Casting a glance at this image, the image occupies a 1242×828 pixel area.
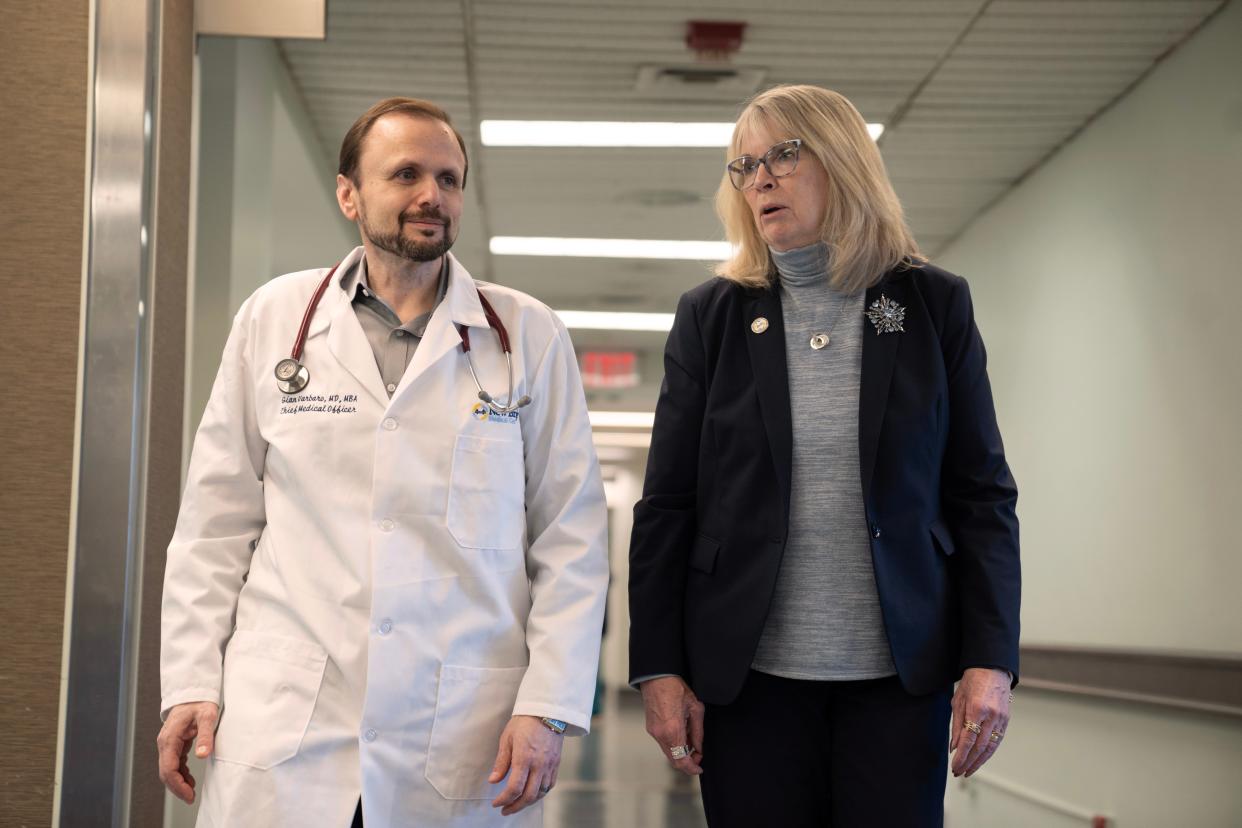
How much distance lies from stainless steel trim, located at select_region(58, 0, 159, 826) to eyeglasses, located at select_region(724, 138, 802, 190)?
148cm

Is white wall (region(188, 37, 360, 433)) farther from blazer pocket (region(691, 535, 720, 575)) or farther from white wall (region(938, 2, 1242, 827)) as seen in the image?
white wall (region(938, 2, 1242, 827))

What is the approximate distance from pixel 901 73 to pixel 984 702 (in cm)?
374

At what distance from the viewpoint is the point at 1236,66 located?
4.12 meters

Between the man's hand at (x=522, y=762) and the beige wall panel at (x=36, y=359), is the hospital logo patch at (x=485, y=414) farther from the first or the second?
the beige wall panel at (x=36, y=359)

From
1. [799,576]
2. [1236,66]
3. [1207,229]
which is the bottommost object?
[799,576]

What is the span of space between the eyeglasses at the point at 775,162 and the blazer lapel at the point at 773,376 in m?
0.18

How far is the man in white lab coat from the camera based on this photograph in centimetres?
161

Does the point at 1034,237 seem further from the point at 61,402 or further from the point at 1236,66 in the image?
the point at 61,402

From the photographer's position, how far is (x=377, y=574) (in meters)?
1.63

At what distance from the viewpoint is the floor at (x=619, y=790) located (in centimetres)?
565

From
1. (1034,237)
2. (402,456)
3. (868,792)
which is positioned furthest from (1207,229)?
(402,456)

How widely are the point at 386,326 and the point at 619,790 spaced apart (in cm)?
524

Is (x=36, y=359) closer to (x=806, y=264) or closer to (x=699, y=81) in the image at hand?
(x=806, y=264)

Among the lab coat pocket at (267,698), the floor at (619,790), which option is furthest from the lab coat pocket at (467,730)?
the floor at (619,790)
